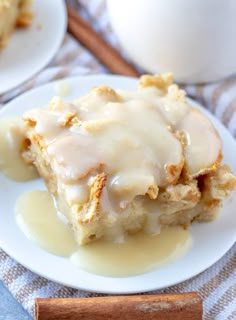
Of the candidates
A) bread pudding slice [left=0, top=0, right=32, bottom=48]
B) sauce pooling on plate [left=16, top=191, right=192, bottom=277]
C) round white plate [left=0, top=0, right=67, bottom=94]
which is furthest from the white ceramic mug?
sauce pooling on plate [left=16, top=191, right=192, bottom=277]

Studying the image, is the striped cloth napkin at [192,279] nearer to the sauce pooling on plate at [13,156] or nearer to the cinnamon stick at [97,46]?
the cinnamon stick at [97,46]

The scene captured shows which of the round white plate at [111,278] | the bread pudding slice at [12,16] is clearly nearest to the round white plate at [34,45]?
the bread pudding slice at [12,16]

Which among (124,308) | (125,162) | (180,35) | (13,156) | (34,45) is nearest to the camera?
(124,308)

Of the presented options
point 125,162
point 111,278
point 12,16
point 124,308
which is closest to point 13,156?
point 125,162

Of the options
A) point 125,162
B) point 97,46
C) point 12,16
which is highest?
point 12,16

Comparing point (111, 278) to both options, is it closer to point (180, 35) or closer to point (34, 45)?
point (180, 35)

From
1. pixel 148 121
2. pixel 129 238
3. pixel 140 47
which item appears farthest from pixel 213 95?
pixel 129 238

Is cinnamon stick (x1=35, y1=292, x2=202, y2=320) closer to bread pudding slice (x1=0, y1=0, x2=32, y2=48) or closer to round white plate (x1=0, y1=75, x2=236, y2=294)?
round white plate (x1=0, y1=75, x2=236, y2=294)
